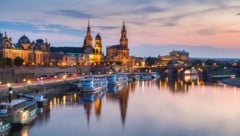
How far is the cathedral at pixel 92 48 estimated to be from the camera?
118938 mm

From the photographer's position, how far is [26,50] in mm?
82250

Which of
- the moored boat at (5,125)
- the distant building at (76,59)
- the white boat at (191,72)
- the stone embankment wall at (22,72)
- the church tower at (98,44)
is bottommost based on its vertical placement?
the white boat at (191,72)

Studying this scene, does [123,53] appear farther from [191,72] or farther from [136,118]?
[136,118]

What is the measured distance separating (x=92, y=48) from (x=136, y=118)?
294 ft

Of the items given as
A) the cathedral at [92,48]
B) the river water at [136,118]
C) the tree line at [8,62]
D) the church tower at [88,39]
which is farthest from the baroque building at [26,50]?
the river water at [136,118]

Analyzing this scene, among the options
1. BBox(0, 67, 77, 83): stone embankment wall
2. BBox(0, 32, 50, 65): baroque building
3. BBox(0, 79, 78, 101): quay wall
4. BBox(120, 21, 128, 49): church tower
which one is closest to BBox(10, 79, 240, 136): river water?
BBox(0, 79, 78, 101): quay wall

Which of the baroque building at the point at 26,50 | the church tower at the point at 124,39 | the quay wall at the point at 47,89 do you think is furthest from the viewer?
the church tower at the point at 124,39

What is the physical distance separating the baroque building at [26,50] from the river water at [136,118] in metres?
31.0

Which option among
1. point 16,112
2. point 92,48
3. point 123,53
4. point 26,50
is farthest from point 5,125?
point 123,53

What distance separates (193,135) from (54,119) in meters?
Answer: 9.71

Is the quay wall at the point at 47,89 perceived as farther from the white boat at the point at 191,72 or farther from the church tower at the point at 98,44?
the white boat at the point at 191,72

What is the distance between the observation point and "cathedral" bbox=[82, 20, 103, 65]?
390 ft

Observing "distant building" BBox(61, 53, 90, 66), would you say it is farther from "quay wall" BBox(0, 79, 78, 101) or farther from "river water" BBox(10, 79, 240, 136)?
"river water" BBox(10, 79, 240, 136)

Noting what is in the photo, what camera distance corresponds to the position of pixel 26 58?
270ft
